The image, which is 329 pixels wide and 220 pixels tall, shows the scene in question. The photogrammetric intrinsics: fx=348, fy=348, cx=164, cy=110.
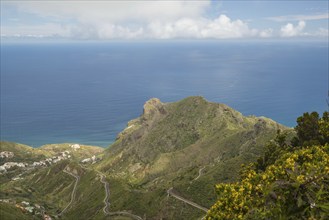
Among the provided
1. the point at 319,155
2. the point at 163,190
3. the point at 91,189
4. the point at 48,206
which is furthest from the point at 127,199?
the point at 319,155

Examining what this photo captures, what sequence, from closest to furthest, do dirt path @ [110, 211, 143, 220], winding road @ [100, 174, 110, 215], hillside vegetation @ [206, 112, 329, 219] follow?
1. hillside vegetation @ [206, 112, 329, 219]
2. dirt path @ [110, 211, 143, 220]
3. winding road @ [100, 174, 110, 215]

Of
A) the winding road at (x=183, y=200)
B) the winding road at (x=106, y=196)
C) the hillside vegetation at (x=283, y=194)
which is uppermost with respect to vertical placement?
the hillside vegetation at (x=283, y=194)

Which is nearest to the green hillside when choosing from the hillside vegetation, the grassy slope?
the grassy slope

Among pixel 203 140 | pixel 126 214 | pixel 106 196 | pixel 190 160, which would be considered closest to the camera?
pixel 126 214

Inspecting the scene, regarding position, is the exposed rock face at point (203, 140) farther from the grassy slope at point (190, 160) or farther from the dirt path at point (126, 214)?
the dirt path at point (126, 214)

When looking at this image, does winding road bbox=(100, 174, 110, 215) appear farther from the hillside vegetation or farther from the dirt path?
the hillside vegetation

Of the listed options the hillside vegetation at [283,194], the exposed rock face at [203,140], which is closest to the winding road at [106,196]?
the exposed rock face at [203,140]

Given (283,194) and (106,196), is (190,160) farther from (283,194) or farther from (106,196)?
(283,194)

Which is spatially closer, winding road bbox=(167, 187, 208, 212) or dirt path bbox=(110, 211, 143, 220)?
winding road bbox=(167, 187, 208, 212)

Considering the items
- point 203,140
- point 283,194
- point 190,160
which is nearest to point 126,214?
point 190,160

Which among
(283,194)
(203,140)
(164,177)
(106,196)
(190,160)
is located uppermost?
(283,194)

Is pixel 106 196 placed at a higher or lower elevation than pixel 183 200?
lower
